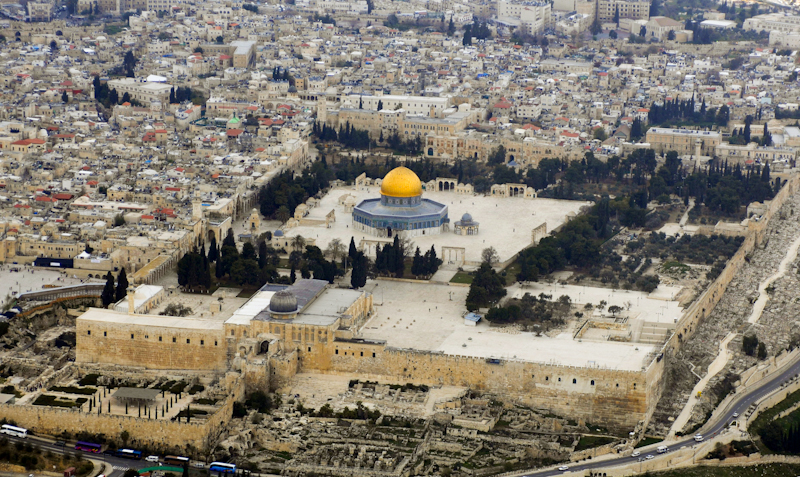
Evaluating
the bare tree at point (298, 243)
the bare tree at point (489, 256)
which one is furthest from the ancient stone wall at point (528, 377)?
the bare tree at point (298, 243)

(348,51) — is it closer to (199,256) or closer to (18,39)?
(18,39)

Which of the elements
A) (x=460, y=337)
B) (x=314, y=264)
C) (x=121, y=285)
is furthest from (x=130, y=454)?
(x=314, y=264)

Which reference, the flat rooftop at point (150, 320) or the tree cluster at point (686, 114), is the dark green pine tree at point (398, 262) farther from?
the tree cluster at point (686, 114)

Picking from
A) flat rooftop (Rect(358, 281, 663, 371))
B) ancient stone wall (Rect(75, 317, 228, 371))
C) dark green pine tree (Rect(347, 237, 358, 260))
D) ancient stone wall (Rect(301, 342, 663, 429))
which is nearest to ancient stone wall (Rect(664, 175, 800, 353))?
flat rooftop (Rect(358, 281, 663, 371))

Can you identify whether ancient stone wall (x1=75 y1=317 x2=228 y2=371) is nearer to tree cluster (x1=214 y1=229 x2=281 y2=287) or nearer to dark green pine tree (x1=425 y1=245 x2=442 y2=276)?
tree cluster (x1=214 y1=229 x2=281 y2=287)

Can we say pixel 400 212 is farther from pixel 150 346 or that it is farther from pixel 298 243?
pixel 150 346

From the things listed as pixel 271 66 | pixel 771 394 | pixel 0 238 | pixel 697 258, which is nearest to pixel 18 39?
pixel 271 66
